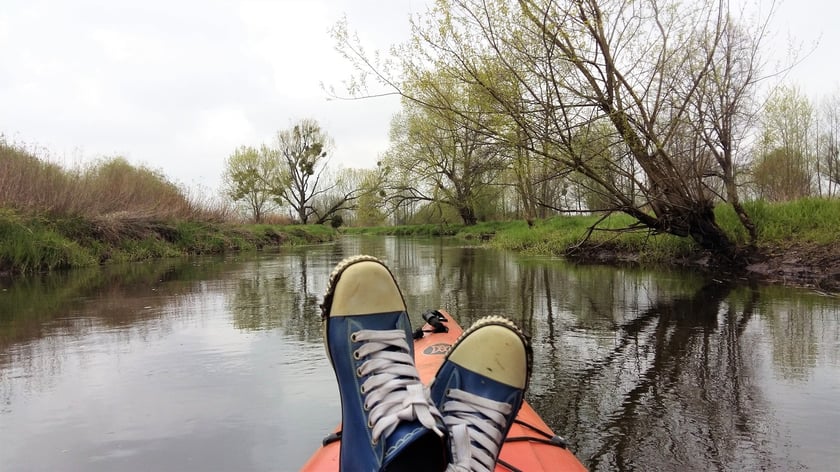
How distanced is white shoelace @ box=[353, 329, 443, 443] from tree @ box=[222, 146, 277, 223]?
1209 inches

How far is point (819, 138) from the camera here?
1892 cm

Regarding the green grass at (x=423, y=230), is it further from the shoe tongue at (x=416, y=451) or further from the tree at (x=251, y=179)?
the shoe tongue at (x=416, y=451)

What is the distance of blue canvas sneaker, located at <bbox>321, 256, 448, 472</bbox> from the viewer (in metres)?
1.30

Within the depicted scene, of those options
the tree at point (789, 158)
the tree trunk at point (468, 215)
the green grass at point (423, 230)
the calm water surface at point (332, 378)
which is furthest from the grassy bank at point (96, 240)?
the tree at point (789, 158)

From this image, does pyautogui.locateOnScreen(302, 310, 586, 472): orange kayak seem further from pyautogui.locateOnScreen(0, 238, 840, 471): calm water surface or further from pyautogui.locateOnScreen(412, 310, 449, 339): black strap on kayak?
pyautogui.locateOnScreen(412, 310, 449, 339): black strap on kayak

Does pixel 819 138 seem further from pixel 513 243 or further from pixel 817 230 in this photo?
pixel 817 230

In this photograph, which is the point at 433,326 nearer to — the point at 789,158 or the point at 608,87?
the point at 608,87

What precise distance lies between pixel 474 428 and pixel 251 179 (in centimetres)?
3242

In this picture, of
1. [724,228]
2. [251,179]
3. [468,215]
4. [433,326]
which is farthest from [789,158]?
[251,179]

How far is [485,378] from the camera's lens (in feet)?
5.24

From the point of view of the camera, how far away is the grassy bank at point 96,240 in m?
8.18

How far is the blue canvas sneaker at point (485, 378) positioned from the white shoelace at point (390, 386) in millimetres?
113

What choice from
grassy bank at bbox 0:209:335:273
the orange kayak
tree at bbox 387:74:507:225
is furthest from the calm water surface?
tree at bbox 387:74:507:225

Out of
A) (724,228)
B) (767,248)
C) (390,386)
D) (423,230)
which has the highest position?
(423,230)
